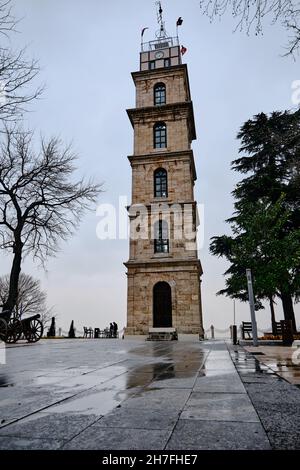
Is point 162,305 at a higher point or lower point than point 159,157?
lower

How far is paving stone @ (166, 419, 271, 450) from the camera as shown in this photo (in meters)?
1.68

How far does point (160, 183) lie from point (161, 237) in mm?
4524

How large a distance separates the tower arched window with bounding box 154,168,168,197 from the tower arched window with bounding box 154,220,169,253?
243cm

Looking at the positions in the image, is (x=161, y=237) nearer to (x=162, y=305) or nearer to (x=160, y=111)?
(x=162, y=305)

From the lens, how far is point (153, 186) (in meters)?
24.2

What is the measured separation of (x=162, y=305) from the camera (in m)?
21.3

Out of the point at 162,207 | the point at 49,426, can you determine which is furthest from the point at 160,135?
the point at 49,426

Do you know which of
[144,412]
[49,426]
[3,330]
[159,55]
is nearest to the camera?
[49,426]

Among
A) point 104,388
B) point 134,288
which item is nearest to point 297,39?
point 104,388

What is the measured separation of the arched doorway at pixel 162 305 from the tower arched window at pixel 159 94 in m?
15.6

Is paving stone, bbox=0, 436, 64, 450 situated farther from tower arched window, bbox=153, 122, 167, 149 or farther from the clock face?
the clock face

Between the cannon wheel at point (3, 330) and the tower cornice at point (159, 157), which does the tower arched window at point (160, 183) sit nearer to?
the tower cornice at point (159, 157)

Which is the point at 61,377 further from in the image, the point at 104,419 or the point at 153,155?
the point at 153,155
